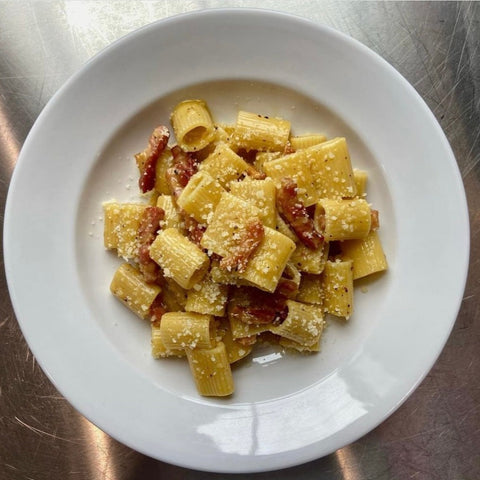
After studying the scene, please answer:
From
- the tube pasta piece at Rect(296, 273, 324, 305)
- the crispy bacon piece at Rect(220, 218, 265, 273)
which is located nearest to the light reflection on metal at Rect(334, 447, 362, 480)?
the tube pasta piece at Rect(296, 273, 324, 305)

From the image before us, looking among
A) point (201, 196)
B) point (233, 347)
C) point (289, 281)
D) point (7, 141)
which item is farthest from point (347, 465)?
point (7, 141)

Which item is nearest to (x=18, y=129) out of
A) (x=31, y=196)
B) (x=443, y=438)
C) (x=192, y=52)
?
(x=31, y=196)

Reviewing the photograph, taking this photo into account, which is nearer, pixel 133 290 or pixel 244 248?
pixel 244 248

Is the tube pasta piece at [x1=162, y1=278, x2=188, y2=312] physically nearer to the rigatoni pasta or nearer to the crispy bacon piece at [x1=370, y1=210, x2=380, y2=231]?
the rigatoni pasta

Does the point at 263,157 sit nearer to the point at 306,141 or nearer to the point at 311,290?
the point at 306,141

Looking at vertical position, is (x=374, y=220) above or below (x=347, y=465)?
above
